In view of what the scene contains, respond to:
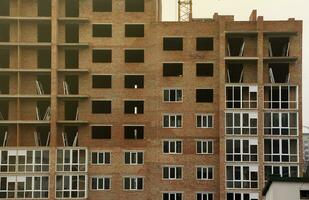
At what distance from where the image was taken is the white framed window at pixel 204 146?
9750 cm

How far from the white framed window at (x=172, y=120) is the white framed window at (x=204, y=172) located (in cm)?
500

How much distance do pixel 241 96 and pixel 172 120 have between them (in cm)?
766

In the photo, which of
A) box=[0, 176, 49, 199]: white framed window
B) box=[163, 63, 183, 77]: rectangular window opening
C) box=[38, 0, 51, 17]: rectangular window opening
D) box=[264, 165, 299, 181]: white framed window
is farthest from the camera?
box=[38, 0, 51, 17]: rectangular window opening

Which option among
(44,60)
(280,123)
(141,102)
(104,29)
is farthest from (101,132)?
(280,123)

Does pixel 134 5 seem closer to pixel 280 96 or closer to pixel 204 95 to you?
pixel 204 95

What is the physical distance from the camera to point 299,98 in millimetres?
97312

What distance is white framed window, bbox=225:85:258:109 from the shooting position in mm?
97312

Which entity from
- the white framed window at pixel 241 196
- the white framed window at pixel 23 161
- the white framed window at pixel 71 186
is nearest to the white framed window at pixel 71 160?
the white framed window at pixel 71 186

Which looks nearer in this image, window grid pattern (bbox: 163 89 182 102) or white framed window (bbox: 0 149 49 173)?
white framed window (bbox: 0 149 49 173)

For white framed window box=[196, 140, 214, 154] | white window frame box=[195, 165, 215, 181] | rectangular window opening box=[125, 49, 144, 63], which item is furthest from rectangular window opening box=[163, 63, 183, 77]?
white window frame box=[195, 165, 215, 181]

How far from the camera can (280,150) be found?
316 ft

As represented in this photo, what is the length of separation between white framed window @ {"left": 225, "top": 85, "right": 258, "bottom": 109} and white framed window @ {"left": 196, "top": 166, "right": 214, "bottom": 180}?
269 inches

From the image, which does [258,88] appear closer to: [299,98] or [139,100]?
[299,98]

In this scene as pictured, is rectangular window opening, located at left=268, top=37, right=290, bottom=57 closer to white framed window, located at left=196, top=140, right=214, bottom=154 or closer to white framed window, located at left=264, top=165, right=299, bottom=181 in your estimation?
white framed window, located at left=196, top=140, right=214, bottom=154
